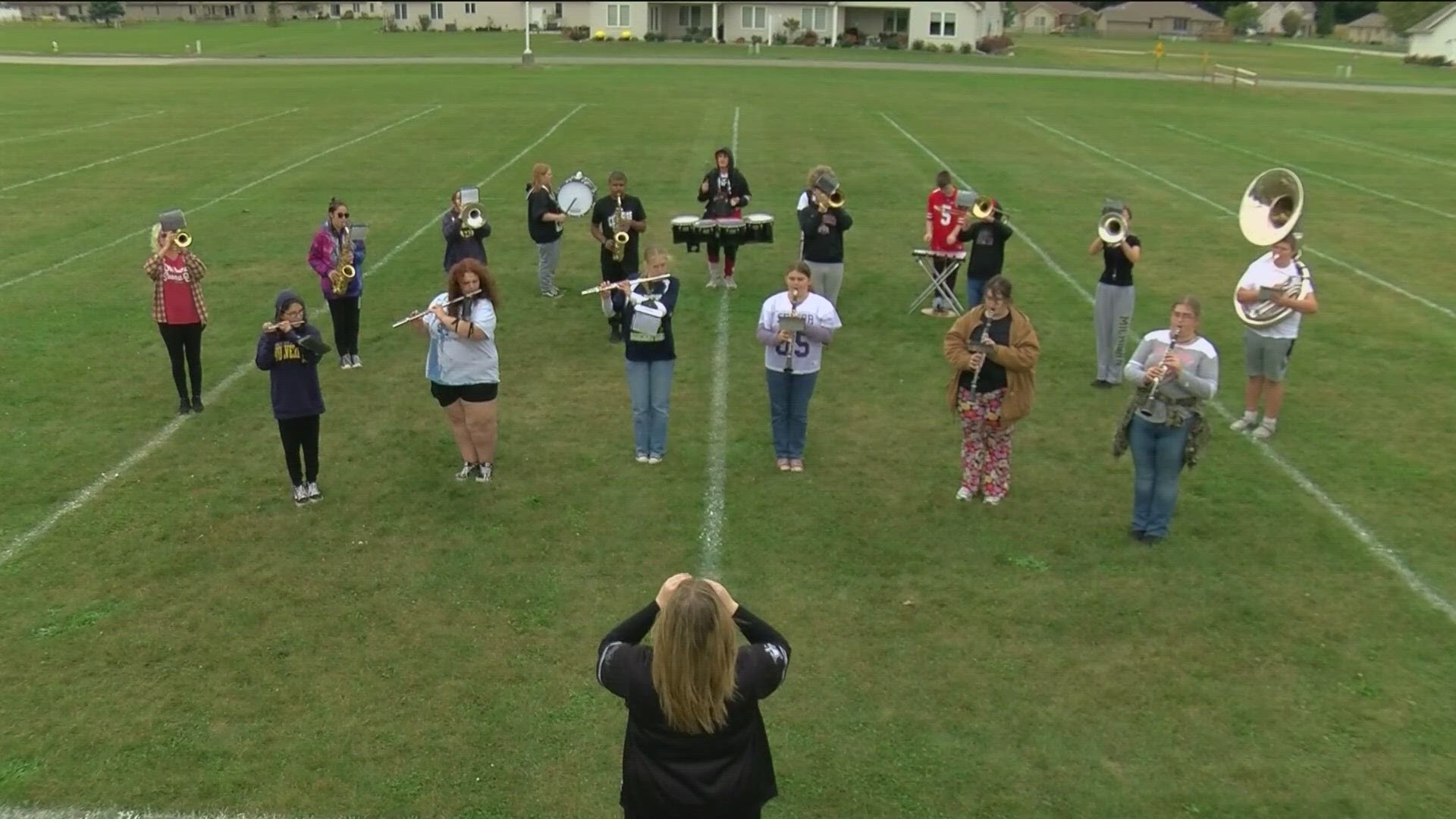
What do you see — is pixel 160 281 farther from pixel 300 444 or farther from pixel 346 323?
pixel 300 444

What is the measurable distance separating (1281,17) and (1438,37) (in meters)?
84.4

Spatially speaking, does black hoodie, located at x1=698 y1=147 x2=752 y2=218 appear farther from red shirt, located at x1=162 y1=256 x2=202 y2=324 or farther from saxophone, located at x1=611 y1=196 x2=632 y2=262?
red shirt, located at x1=162 y1=256 x2=202 y2=324

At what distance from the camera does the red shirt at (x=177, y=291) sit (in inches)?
386

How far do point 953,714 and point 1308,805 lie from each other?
181 cm

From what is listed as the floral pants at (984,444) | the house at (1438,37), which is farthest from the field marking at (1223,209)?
the house at (1438,37)

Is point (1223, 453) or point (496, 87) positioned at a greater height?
point (496, 87)

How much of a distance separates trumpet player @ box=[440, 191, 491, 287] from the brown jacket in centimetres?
604

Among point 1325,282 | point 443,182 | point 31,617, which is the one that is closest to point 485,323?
point 31,617

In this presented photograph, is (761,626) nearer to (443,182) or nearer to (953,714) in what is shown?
(953,714)

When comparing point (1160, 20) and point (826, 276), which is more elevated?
point (1160, 20)

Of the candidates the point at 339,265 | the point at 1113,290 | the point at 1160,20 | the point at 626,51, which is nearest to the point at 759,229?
the point at 1113,290

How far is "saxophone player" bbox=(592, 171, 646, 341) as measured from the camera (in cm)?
1259

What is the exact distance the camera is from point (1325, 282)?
52.2ft

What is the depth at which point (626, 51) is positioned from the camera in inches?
2480
